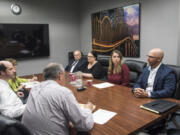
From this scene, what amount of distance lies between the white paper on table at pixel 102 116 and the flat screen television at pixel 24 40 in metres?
3.65

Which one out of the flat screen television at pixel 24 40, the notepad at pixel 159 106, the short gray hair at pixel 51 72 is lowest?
the notepad at pixel 159 106

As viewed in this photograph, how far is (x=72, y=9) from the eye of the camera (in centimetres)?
541

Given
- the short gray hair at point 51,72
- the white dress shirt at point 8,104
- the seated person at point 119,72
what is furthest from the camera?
the seated person at point 119,72

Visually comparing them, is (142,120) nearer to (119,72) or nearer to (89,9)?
(119,72)

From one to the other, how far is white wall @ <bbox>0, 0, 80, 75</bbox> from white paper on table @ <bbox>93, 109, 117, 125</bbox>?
3695 millimetres

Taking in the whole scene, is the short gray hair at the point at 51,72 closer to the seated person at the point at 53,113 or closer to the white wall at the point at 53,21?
the seated person at the point at 53,113

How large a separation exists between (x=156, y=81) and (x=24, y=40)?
146 inches

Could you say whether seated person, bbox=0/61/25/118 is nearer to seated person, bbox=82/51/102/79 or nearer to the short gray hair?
the short gray hair

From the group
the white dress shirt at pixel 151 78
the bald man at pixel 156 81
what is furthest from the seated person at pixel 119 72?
the white dress shirt at pixel 151 78

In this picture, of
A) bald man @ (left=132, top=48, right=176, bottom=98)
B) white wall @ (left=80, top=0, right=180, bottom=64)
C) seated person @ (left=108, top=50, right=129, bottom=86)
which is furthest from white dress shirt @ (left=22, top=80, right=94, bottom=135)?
white wall @ (left=80, top=0, right=180, bottom=64)

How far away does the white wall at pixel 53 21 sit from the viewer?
456 centimetres

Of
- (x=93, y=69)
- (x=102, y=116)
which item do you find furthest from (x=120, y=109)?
(x=93, y=69)

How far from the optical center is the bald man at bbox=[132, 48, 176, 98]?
1.92m

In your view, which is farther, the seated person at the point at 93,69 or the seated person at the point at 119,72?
the seated person at the point at 93,69
